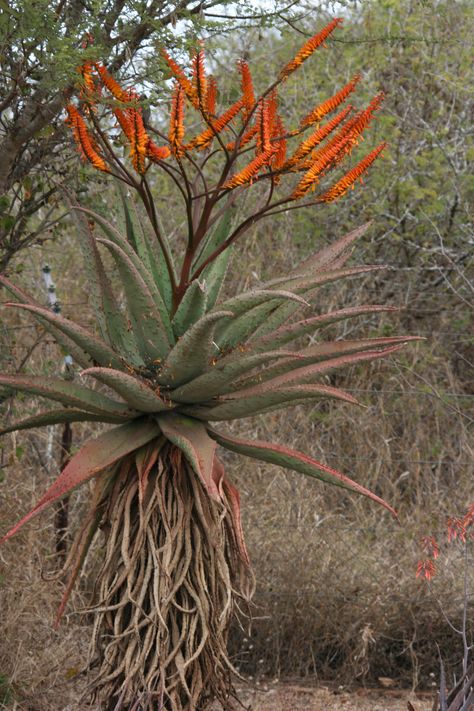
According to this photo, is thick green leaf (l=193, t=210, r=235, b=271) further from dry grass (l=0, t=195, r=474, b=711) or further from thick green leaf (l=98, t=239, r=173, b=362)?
dry grass (l=0, t=195, r=474, b=711)

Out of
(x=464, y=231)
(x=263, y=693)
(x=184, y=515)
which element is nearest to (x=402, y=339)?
(x=184, y=515)

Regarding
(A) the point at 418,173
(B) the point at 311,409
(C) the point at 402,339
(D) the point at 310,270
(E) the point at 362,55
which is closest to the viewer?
(C) the point at 402,339

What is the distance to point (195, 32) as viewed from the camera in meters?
3.47

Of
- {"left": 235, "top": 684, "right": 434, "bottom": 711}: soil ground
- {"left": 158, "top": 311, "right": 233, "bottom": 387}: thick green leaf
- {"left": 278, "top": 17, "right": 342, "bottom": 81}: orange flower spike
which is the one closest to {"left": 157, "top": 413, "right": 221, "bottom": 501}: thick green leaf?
{"left": 158, "top": 311, "right": 233, "bottom": 387}: thick green leaf

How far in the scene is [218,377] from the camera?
119 inches

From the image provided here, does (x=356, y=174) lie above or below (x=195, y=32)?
below

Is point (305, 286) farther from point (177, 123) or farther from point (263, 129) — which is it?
point (177, 123)

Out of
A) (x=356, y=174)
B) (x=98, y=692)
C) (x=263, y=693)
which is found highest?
(x=356, y=174)

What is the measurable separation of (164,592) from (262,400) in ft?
2.14

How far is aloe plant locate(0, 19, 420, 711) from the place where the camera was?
2.94 meters

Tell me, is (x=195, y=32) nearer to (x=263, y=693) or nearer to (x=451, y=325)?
(x=263, y=693)

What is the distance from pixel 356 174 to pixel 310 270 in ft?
1.42

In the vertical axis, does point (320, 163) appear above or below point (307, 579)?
above

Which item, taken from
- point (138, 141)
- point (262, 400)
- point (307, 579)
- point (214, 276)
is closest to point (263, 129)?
point (138, 141)
